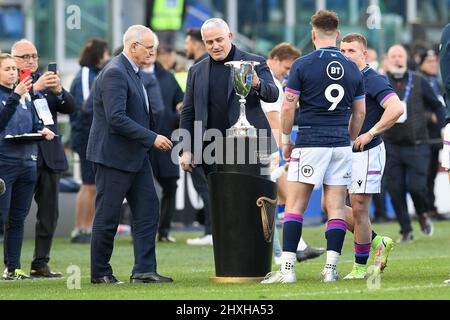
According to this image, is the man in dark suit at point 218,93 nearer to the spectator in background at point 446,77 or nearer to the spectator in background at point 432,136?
the spectator in background at point 446,77

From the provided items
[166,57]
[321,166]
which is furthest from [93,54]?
[321,166]

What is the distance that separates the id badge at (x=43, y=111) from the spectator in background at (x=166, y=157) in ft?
14.5

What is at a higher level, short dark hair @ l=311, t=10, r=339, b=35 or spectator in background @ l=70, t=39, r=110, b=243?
short dark hair @ l=311, t=10, r=339, b=35

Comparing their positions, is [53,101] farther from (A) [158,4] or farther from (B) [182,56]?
(A) [158,4]

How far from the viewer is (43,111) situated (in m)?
12.8

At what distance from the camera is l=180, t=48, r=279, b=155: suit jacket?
11.8 metres

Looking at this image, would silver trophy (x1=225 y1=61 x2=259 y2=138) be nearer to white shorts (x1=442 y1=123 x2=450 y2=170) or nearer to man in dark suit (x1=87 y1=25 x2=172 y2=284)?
man in dark suit (x1=87 y1=25 x2=172 y2=284)

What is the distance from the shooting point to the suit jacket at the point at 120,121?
11.3m

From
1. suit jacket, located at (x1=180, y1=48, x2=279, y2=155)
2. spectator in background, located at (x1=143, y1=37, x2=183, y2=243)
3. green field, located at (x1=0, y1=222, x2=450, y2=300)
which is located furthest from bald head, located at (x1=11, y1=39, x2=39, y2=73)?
spectator in background, located at (x1=143, y1=37, x2=183, y2=243)

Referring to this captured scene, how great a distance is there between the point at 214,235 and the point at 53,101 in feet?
8.13

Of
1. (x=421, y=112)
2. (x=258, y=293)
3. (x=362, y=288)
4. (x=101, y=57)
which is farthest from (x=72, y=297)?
(x=421, y=112)

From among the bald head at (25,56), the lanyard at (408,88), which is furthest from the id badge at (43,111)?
the lanyard at (408,88)

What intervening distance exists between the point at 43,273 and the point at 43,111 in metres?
1.51

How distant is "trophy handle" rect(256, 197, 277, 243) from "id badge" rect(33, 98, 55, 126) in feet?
7.85
